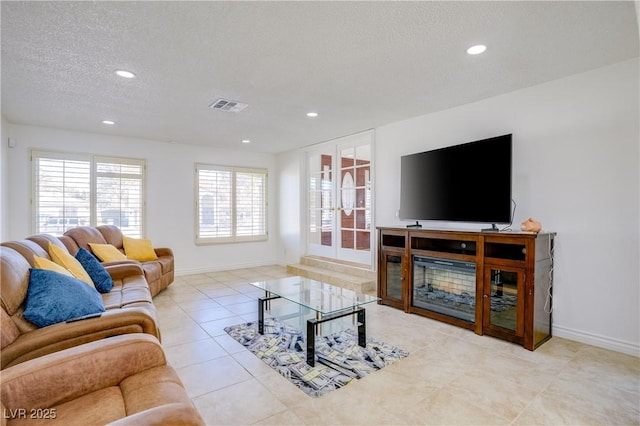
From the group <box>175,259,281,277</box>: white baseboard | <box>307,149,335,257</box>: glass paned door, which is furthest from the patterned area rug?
<box>175,259,281,277</box>: white baseboard

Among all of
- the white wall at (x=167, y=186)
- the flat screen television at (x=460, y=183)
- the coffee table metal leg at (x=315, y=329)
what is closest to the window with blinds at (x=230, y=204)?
the white wall at (x=167, y=186)

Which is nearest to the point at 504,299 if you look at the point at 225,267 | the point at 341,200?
the point at 341,200

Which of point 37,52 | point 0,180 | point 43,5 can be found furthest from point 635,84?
point 0,180

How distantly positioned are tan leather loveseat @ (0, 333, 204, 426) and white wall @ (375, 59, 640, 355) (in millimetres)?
3302

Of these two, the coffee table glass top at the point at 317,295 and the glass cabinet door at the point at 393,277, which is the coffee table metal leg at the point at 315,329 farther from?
the glass cabinet door at the point at 393,277

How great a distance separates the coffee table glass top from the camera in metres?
2.75

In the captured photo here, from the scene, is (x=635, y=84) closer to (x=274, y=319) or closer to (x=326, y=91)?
(x=326, y=91)

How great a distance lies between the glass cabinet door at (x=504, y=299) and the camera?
2.85 meters

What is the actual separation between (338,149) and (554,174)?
10.8 ft

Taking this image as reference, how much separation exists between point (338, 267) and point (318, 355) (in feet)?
8.68

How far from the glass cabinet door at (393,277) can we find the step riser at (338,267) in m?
0.66

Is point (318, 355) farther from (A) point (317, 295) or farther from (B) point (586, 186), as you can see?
(B) point (586, 186)

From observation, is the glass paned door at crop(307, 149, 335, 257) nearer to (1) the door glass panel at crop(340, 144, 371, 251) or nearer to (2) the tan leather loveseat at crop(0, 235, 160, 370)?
(1) the door glass panel at crop(340, 144, 371, 251)

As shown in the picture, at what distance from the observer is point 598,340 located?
282 centimetres
